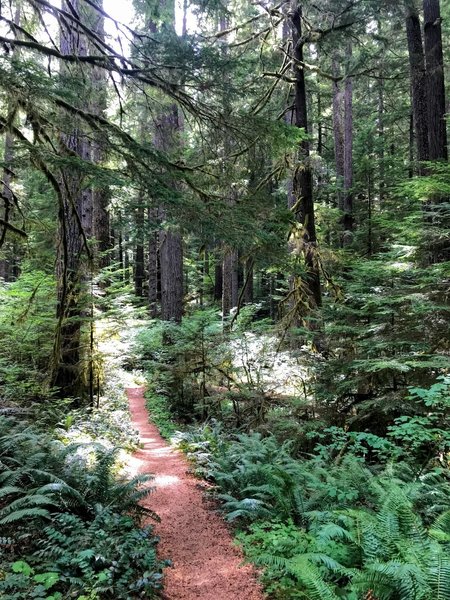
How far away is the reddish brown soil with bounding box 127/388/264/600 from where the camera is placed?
367 centimetres

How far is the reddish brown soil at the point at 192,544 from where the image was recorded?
3.67m

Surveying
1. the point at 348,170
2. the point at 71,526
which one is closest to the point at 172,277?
the point at 348,170

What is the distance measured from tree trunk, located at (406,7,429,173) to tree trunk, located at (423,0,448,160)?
122 centimetres

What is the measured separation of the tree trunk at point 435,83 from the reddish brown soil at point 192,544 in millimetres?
8705

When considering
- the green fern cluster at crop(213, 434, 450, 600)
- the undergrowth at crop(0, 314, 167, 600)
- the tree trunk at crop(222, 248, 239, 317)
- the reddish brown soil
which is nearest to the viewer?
the green fern cluster at crop(213, 434, 450, 600)

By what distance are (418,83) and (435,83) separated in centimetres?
193

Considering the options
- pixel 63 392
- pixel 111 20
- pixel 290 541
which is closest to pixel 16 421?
pixel 63 392

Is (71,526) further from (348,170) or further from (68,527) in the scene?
(348,170)

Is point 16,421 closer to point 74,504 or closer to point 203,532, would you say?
point 74,504

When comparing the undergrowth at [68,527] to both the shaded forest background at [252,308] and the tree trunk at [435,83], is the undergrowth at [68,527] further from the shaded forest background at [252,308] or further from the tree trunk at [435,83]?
the tree trunk at [435,83]

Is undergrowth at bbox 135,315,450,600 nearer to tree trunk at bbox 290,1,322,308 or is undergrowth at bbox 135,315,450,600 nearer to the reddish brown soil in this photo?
the reddish brown soil

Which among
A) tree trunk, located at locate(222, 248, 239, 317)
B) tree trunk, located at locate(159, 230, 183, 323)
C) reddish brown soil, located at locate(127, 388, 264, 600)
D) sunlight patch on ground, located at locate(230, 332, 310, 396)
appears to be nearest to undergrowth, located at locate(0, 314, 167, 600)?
reddish brown soil, located at locate(127, 388, 264, 600)

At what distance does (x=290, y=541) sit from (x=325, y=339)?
4.06m

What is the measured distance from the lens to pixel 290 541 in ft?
12.5
